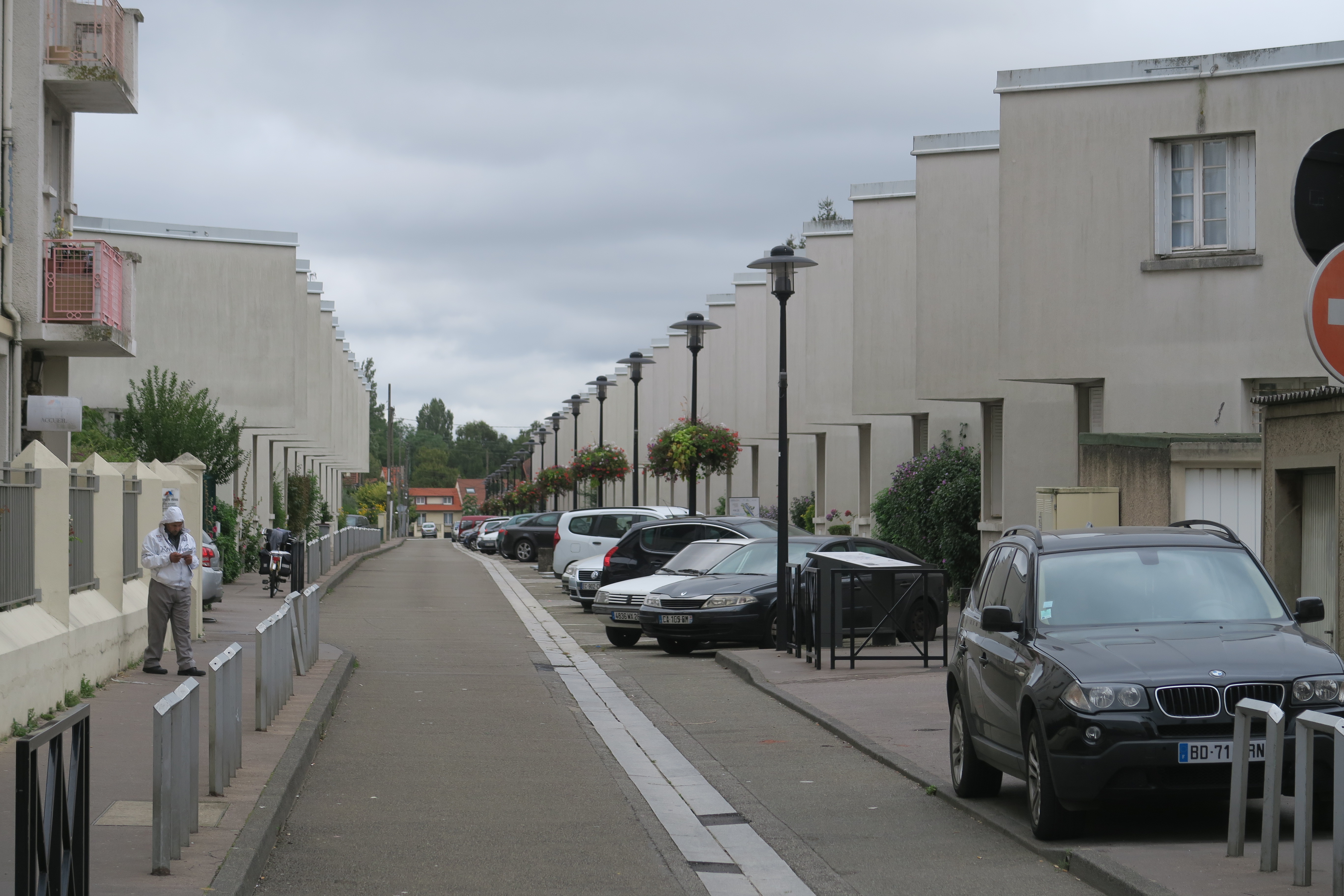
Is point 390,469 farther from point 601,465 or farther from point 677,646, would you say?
point 677,646

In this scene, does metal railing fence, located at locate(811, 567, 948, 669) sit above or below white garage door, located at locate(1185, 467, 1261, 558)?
below

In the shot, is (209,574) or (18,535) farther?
(209,574)

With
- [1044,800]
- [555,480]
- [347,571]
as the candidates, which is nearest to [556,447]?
[555,480]

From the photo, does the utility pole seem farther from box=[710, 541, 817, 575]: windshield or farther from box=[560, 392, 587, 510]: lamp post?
box=[710, 541, 817, 575]: windshield

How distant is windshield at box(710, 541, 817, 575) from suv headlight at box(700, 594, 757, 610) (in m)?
0.55

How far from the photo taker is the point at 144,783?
9.45 meters

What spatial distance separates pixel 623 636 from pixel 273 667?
989 cm

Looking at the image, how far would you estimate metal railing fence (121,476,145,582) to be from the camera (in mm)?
17547

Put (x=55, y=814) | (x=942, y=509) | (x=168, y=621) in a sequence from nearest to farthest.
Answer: (x=55, y=814)
(x=168, y=621)
(x=942, y=509)

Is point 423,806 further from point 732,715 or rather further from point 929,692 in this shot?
point 929,692

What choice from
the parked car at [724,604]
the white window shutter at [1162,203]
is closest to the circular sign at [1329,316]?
the parked car at [724,604]

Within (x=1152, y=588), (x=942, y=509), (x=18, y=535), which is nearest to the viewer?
(x=1152, y=588)

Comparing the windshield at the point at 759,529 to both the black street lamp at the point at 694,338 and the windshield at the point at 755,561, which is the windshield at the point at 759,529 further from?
the black street lamp at the point at 694,338

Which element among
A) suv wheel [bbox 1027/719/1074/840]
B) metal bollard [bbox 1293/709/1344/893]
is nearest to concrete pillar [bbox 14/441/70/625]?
suv wheel [bbox 1027/719/1074/840]
